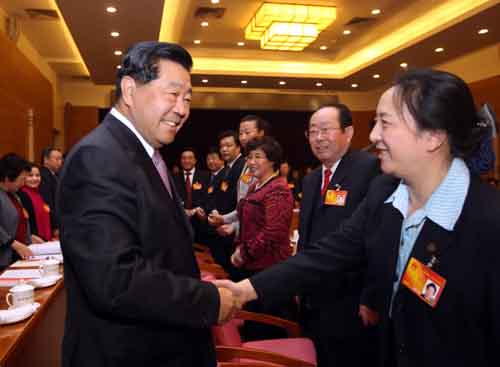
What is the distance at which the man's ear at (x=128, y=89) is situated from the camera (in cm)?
131

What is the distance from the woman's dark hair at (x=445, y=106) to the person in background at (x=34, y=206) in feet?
13.8

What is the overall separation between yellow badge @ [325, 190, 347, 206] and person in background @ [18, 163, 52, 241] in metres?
3.42

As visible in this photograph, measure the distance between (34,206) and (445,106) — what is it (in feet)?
14.4

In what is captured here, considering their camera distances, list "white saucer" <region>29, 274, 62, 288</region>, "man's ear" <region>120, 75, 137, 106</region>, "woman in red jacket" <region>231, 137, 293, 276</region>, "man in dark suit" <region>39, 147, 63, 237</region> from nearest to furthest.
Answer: "man's ear" <region>120, 75, 137, 106</region>, "white saucer" <region>29, 274, 62, 288</region>, "woman in red jacket" <region>231, 137, 293, 276</region>, "man in dark suit" <region>39, 147, 63, 237</region>

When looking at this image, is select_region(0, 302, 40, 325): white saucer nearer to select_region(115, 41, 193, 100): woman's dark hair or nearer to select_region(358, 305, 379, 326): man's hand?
select_region(115, 41, 193, 100): woman's dark hair

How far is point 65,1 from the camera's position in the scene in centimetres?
523

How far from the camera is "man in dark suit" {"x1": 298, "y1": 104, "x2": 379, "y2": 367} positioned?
2.16 m

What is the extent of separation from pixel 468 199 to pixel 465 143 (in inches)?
6.4

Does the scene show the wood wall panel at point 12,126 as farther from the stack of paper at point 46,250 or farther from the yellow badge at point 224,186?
the yellow badge at point 224,186

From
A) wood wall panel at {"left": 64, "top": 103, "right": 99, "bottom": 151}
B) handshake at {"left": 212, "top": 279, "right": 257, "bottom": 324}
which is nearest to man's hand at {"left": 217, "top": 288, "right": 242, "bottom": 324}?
handshake at {"left": 212, "top": 279, "right": 257, "bottom": 324}

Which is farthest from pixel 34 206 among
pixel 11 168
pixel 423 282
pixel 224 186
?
pixel 423 282

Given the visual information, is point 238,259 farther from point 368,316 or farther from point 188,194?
point 188,194

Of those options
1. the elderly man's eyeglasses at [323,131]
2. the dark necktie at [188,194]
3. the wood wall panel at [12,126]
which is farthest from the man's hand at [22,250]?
the wood wall panel at [12,126]

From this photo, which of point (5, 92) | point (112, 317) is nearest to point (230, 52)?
point (5, 92)
